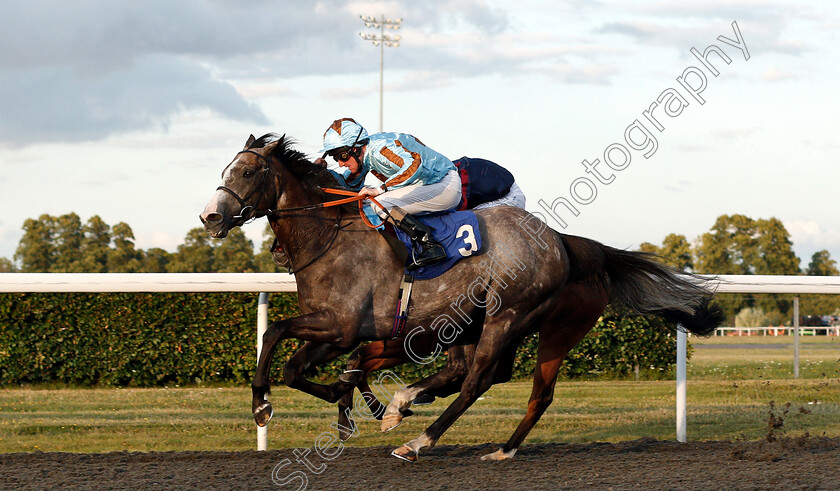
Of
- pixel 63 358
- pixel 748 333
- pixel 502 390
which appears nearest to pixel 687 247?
pixel 748 333

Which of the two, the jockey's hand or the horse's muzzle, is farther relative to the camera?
the jockey's hand

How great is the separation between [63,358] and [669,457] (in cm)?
510

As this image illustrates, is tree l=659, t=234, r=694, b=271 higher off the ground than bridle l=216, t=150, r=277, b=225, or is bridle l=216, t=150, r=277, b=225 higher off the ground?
tree l=659, t=234, r=694, b=271

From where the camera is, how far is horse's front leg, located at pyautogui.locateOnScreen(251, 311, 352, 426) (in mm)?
4223

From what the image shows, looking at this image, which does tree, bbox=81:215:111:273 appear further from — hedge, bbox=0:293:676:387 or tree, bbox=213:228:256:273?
hedge, bbox=0:293:676:387

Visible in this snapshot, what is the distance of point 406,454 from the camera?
436cm

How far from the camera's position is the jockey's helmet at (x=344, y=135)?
4.49 metres

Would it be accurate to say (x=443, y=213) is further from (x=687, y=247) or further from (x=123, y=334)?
(x=687, y=247)

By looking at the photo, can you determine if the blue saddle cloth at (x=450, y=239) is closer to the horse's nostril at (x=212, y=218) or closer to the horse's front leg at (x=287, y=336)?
the horse's front leg at (x=287, y=336)

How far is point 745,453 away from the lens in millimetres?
4559

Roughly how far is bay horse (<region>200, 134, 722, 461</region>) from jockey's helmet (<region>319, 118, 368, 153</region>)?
18 centimetres

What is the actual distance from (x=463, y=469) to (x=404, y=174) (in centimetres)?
147

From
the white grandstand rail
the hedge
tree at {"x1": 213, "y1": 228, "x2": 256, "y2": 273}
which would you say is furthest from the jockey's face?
tree at {"x1": 213, "y1": 228, "x2": 256, "y2": 273}

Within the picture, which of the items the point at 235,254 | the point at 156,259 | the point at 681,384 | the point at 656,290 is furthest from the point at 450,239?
the point at 156,259
